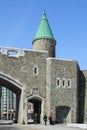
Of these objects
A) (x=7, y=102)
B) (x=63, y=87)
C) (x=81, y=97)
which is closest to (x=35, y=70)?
(x=63, y=87)

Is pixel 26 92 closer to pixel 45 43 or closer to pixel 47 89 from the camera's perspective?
pixel 47 89

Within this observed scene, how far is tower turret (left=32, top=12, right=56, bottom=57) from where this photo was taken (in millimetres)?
51531

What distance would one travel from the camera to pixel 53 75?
140 ft

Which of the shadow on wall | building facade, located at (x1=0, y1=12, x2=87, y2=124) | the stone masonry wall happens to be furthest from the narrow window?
the shadow on wall

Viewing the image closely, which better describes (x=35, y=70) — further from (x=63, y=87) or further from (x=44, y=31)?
A: (x=44, y=31)

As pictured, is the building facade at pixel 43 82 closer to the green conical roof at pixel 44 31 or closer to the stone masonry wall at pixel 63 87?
the stone masonry wall at pixel 63 87

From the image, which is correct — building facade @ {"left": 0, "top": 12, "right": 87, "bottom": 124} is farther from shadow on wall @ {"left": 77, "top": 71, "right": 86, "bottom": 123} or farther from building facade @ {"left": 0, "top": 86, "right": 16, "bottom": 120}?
A: building facade @ {"left": 0, "top": 86, "right": 16, "bottom": 120}

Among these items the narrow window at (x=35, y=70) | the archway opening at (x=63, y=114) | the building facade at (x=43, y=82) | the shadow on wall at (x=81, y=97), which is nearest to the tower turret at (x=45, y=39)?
the shadow on wall at (x=81, y=97)

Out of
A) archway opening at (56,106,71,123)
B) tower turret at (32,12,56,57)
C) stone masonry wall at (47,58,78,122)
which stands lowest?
archway opening at (56,106,71,123)

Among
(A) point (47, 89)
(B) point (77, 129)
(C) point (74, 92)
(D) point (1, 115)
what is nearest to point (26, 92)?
(A) point (47, 89)

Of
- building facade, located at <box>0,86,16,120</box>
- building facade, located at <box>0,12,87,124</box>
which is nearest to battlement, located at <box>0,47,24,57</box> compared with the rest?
building facade, located at <box>0,12,87,124</box>

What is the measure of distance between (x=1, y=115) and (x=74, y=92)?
226 feet

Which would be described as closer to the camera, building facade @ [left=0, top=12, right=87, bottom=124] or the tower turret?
building facade @ [left=0, top=12, right=87, bottom=124]

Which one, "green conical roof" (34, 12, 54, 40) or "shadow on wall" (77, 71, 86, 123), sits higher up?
"green conical roof" (34, 12, 54, 40)
